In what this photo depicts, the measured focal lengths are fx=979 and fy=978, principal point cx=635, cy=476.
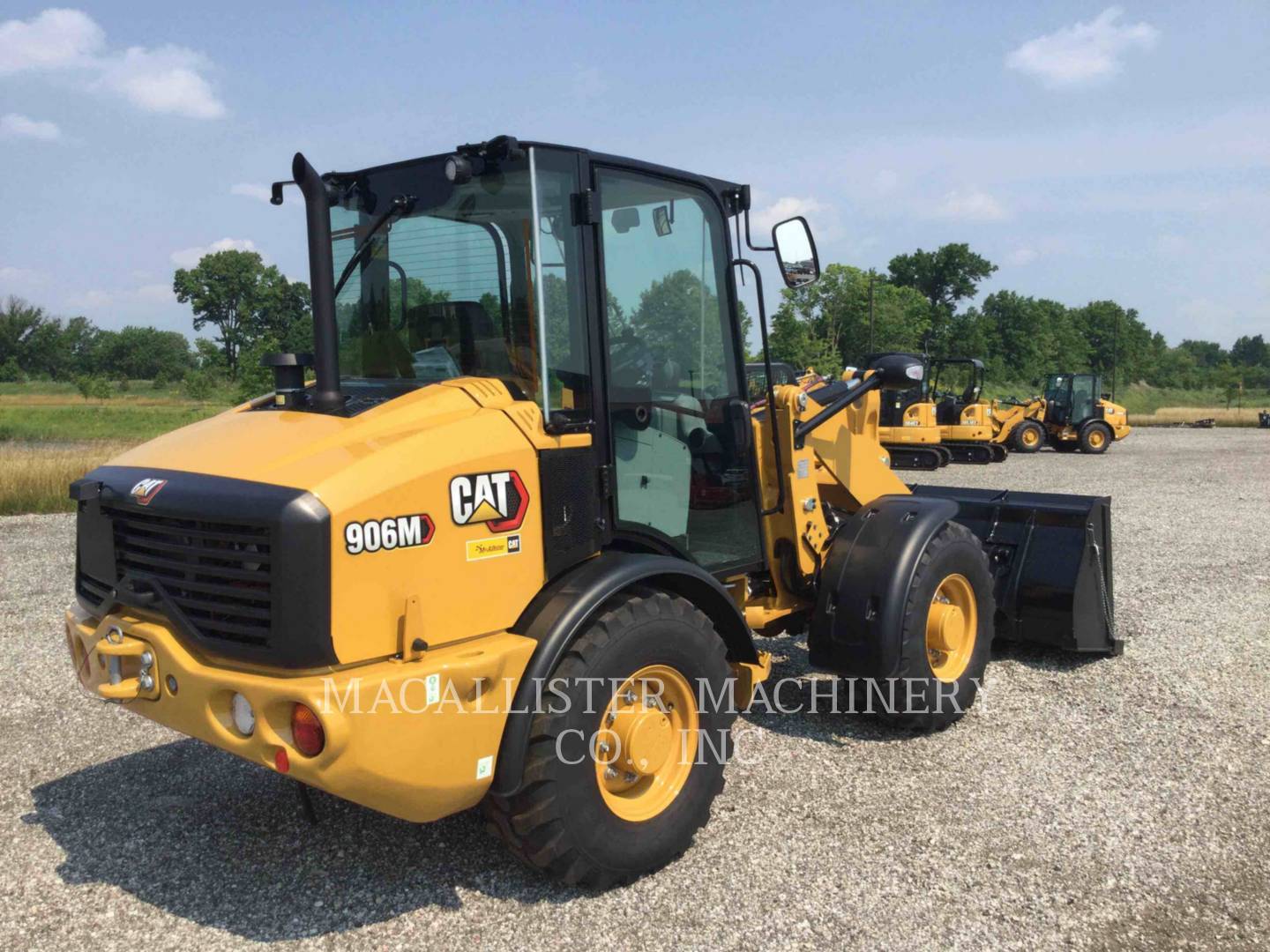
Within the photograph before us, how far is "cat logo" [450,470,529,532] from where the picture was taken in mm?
2984

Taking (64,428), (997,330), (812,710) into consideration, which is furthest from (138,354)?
(812,710)

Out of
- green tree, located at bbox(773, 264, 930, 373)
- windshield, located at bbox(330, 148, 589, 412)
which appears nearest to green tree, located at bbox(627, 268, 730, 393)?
windshield, located at bbox(330, 148, 589, 412)

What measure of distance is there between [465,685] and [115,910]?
5.15 feet

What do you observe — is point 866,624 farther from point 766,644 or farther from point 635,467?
point 766,644

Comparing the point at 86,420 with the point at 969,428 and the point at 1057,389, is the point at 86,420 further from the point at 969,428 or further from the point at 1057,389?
the point at 1057,389

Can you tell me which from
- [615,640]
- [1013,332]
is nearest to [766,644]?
[615,640]

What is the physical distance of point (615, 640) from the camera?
3227mm

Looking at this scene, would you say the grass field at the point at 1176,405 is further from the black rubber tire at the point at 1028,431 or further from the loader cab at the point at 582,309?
the loader cab at the point at 582,309

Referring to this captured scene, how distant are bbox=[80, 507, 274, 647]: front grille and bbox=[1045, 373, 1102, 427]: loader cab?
25.2 meters

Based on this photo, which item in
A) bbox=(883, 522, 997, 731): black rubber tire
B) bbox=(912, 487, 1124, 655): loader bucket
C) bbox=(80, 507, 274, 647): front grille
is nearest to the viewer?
bbox=(80, 507, 274, 647): front grille

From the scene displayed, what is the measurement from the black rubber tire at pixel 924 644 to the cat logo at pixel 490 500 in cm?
214

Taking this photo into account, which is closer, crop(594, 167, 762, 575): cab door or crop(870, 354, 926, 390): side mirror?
crop(594, 167, 762, 575): cab door

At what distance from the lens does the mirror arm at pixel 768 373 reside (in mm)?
4164

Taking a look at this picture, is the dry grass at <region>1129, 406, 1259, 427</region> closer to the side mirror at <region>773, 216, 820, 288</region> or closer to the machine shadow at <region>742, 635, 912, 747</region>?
the machine shadow at <region>742, 635, 912, 747</region>
